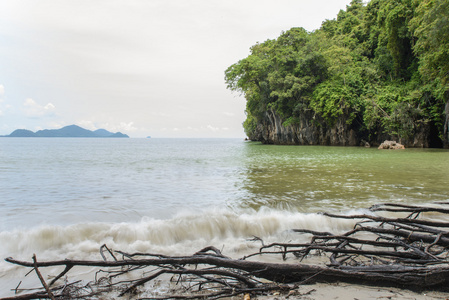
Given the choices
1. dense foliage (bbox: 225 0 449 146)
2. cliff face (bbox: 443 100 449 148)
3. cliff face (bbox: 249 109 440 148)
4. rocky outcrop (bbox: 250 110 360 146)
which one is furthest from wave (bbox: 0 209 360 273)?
rocky outcrop (bbox: 250 110 360 146)

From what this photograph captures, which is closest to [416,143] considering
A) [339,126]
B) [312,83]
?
[339,126]

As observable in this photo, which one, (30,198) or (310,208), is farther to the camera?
(30,198)

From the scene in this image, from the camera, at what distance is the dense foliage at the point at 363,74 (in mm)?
25859

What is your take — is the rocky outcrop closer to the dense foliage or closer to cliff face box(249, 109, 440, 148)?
cliff face box(249, 109, 440, 148)

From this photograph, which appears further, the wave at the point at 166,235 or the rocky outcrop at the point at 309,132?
the rocky outcrop at the point at 309,132

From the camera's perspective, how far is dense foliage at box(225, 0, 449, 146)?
84.8 feet

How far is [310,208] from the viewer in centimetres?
572

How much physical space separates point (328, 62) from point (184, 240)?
37.7 metres

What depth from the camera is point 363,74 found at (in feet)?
115

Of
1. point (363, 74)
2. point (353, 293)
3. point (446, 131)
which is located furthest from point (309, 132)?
point (353, 293)

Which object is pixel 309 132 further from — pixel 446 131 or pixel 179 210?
pixel 179 210

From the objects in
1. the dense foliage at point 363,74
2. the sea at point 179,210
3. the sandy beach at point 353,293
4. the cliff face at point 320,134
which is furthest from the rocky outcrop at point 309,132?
the sandy beach at point 353,293

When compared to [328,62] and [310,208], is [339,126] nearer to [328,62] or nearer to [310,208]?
[328,62]

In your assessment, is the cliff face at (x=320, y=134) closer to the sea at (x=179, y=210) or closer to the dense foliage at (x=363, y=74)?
the dense foliage at (x=363, y=74)
